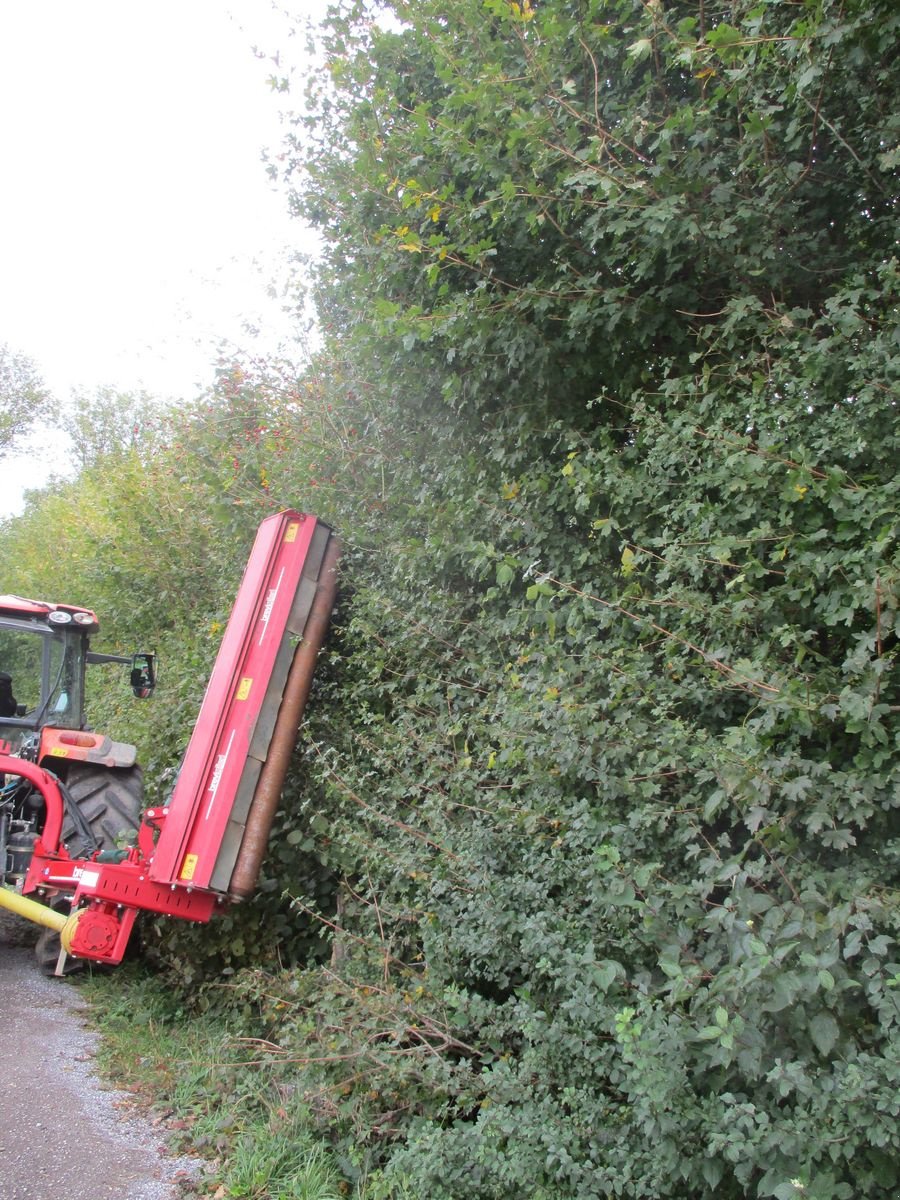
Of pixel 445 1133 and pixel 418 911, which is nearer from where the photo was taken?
pixel 445 1133

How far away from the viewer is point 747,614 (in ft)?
9.98

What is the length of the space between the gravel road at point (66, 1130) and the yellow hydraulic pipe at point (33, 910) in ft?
1.63

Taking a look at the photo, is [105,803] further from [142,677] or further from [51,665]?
[51,665]

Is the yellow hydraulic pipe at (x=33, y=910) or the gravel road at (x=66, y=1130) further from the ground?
the yellow hydraulic pipe at (x=33, y=910)

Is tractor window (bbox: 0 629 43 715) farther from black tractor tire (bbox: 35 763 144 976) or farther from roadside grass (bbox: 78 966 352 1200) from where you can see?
roadside grass (bbox: 78 966 352 1200)

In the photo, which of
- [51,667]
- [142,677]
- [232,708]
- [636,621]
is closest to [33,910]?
[142,677]

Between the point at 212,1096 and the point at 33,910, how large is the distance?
191 centimetres

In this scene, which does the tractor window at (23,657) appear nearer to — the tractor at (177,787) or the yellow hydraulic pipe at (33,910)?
the tractor at (177,787)

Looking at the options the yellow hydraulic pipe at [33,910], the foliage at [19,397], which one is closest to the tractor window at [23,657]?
the yellow hydraulic pipe at [33,910]

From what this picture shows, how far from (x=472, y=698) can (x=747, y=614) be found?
176 centimetres

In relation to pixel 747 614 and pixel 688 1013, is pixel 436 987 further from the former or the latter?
pixel 747 614

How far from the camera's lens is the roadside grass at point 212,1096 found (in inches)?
128

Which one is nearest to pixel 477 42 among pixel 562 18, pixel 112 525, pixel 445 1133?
pixel 562 18

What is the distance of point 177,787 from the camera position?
480 centimetres
